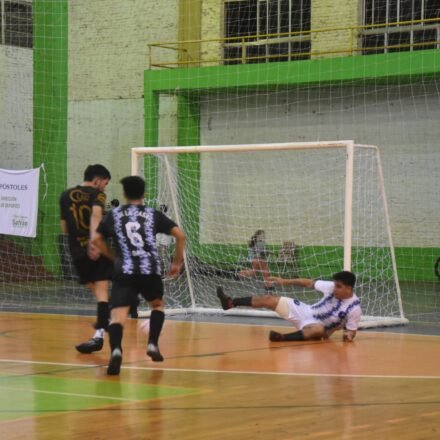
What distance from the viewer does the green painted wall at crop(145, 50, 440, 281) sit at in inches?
1093

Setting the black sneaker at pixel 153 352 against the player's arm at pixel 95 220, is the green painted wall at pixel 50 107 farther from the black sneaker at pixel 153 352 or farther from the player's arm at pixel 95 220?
the black sneaker at pixel 153 352

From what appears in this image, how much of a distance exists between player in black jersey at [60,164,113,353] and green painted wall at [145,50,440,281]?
12.2 meters

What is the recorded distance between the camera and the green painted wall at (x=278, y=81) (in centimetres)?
2777

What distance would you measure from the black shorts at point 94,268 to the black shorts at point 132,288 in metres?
1.68

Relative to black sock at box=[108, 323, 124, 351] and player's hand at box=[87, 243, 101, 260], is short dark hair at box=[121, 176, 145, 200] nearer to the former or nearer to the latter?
black sock at box=[108, 323, 124, 351]

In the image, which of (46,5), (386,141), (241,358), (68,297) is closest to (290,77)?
(386,141)

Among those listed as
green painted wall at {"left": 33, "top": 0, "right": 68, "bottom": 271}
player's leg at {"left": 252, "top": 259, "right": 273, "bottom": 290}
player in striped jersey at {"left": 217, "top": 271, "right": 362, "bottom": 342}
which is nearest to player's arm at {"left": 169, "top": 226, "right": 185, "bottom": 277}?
→ player in striped jersey at {"left": 217, "top": 271, "right": 362, "bottom": 342}

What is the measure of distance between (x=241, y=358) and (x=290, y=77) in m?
19.4

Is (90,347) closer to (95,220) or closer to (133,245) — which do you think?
(95,220)

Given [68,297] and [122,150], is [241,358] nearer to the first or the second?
[68,297]

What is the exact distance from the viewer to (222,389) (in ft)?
30.9

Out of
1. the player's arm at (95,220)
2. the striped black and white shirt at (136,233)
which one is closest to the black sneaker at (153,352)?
the striped black and white shirt at (136,233)

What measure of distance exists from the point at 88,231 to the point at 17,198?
1120 cm

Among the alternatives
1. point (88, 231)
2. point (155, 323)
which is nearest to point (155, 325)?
point (155, 323)
